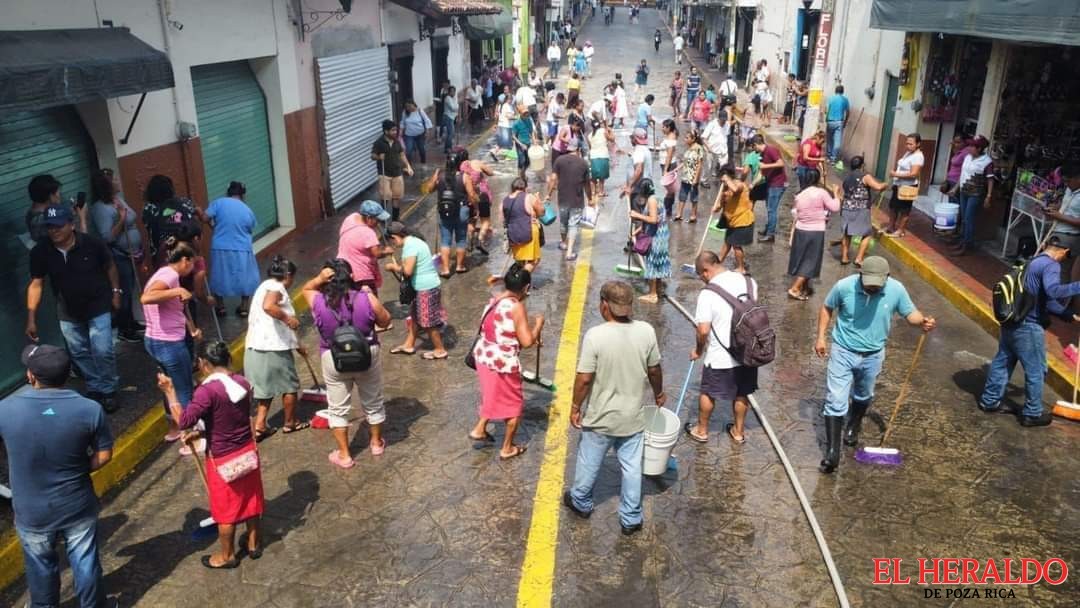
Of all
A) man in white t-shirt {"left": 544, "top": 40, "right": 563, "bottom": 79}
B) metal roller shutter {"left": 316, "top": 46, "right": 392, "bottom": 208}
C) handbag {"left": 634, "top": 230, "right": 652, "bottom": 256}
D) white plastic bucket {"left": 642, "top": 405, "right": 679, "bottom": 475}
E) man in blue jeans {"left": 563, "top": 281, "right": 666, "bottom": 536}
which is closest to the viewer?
man in blue jeans {"left": 563, "top": 281, "right": 666, "bottom": 536}

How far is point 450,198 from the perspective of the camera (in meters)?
10.2

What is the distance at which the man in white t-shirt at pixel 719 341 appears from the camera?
20.4 feet

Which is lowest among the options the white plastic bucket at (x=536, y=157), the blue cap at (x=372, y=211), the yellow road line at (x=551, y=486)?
the yellow road line at (x=551, y=486)

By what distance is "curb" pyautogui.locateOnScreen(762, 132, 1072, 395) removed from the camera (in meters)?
7.71

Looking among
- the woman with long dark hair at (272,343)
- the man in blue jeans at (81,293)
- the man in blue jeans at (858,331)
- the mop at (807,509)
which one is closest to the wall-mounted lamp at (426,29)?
the man in blue jeans at (81,293)

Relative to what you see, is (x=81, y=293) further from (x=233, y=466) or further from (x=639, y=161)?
(x=639, y=161)

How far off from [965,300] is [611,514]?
636 cm

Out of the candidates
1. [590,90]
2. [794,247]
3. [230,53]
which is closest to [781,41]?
[590,90]

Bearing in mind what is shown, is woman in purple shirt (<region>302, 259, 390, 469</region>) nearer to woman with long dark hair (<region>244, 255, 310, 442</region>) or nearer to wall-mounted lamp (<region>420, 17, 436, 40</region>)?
woman with long dark hair (<region>244, 255, 310, 442</region>)

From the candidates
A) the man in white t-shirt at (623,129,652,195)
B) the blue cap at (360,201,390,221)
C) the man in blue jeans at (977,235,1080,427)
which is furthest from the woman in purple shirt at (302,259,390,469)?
the man in white t-shirt at (623,129,652,195)

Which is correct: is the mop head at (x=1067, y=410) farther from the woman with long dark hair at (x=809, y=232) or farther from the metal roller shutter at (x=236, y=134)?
the metal roller shutter at (x=236, y=134)

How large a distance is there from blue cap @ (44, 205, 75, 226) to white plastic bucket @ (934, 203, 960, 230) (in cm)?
1119

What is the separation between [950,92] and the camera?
14109 mm

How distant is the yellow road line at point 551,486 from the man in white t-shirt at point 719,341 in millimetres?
1283
